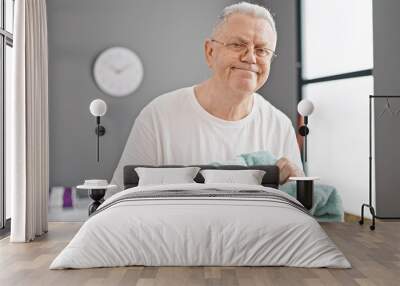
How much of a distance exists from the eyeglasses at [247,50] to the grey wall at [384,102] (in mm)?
1125

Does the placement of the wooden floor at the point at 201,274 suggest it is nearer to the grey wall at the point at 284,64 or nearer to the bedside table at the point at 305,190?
the bedside table at the point at 305,190

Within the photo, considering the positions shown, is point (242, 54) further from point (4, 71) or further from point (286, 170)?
point (4, 71)

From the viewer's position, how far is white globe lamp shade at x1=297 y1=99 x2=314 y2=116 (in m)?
6.37

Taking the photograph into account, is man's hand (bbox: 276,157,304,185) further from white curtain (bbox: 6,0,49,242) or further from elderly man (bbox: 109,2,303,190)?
white curtain (bbox: 6,0,49,242)

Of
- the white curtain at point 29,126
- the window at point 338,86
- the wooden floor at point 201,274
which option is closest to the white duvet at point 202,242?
the wooden floor at point 201,274

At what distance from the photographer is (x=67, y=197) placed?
641cm

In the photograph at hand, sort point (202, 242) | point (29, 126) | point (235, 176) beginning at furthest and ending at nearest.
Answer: point (235, 176)
point (29, 126)
point (202, 242)

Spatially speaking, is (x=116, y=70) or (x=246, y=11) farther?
(x=116, y=70)

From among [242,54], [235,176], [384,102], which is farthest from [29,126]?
[384,102]

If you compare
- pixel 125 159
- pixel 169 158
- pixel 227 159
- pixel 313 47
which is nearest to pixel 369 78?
pixel 313 47

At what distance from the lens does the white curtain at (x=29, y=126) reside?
5.17m

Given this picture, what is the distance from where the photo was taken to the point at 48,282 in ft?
11.7

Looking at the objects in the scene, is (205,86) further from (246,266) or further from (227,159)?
(246,266)

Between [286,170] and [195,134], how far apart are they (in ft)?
3.58
